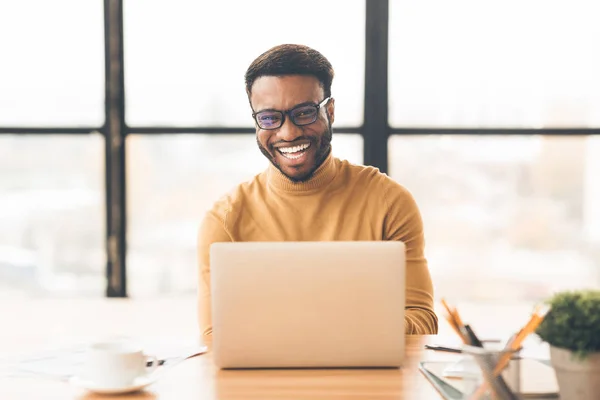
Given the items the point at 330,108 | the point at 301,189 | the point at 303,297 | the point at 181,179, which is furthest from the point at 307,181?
the point at 181,179

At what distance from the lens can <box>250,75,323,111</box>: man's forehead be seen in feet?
6.48

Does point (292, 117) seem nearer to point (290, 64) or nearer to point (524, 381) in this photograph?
point (290, 64)

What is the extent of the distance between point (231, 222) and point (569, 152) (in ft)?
6.05

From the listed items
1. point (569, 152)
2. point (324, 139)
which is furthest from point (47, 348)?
point (569, 152)

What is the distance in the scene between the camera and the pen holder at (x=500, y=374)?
990 millimetres

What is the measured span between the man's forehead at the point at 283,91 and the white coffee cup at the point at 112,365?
995 millimetres

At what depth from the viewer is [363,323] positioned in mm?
1237

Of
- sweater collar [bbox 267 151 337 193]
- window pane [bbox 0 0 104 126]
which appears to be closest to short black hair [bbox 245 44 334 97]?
sweater collar [bbox 267 151 337 193]

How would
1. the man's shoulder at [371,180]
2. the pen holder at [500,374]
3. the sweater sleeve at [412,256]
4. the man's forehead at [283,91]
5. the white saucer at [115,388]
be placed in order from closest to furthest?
the pen holder at [500,374] < the white saucer at [115,388] < the sweater sleeve at [412,256] < the man's forehead at [283,91] < the man's shoulder at [371,180]

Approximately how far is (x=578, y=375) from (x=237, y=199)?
1.24 metres

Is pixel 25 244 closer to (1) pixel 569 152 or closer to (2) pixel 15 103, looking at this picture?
(2) pixel 15 103

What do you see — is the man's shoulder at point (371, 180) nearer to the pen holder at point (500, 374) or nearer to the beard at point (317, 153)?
the beard at point (317, 153)

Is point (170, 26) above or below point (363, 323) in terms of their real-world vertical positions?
above

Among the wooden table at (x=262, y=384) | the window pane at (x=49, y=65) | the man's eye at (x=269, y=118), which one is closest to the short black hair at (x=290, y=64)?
the man's eye at (x=269, y=118)
